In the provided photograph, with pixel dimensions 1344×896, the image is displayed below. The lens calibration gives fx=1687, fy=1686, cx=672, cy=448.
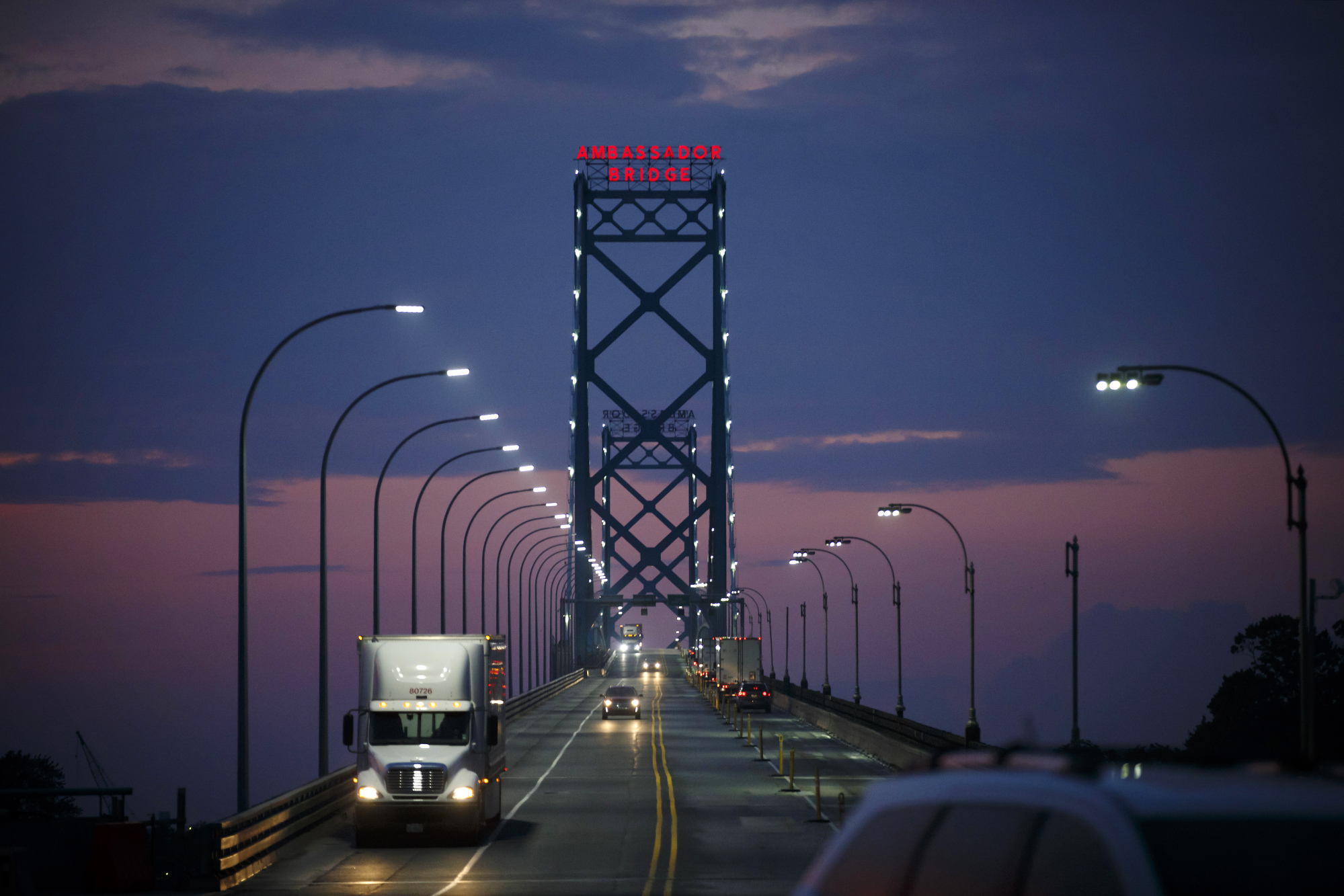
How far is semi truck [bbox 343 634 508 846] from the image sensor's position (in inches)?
961

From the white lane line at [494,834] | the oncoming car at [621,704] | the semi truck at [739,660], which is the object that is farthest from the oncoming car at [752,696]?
the white lane line at [494,834]

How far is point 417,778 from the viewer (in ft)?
80.2

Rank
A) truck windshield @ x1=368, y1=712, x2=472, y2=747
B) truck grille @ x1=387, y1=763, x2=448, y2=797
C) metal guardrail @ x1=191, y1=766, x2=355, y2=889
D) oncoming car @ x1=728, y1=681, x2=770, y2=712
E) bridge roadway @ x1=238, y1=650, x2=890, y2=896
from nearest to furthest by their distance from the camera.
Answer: metal guardrail @ x1=191, y1=766, x2=355, y2=889, bridge roadway @ x1=238, y1=650, x2=890, y2=896, truck grille @ x1=387, y1=763, x2=448, y2=797, truck windshield @ x1=368, y1=712, x2=472, y2=747, oncoming car @ x1=728, y1=681, x2=770, y2=712

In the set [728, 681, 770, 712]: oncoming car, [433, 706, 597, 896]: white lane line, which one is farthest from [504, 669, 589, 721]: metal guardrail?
[728, 681, 770, 712]: oncoming car

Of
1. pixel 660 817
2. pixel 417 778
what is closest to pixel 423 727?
pixel 417 778

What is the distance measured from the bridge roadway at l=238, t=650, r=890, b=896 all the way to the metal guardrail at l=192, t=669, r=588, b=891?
0.82ft

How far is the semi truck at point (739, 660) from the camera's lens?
91.1 meters

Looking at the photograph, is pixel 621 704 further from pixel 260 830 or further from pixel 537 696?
pixel 260 830

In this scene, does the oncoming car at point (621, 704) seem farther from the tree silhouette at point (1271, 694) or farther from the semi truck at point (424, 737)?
the semi truck at point (424, 737)

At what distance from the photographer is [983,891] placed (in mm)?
4684

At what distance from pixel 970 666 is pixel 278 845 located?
1109 inches

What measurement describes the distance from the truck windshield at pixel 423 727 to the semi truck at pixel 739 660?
66.5m

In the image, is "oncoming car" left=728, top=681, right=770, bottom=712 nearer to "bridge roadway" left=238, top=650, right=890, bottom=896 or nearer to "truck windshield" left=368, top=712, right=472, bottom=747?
"bridge roadway" left=238, top=650, right=890, bottom=896

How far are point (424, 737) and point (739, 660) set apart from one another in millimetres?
67712
